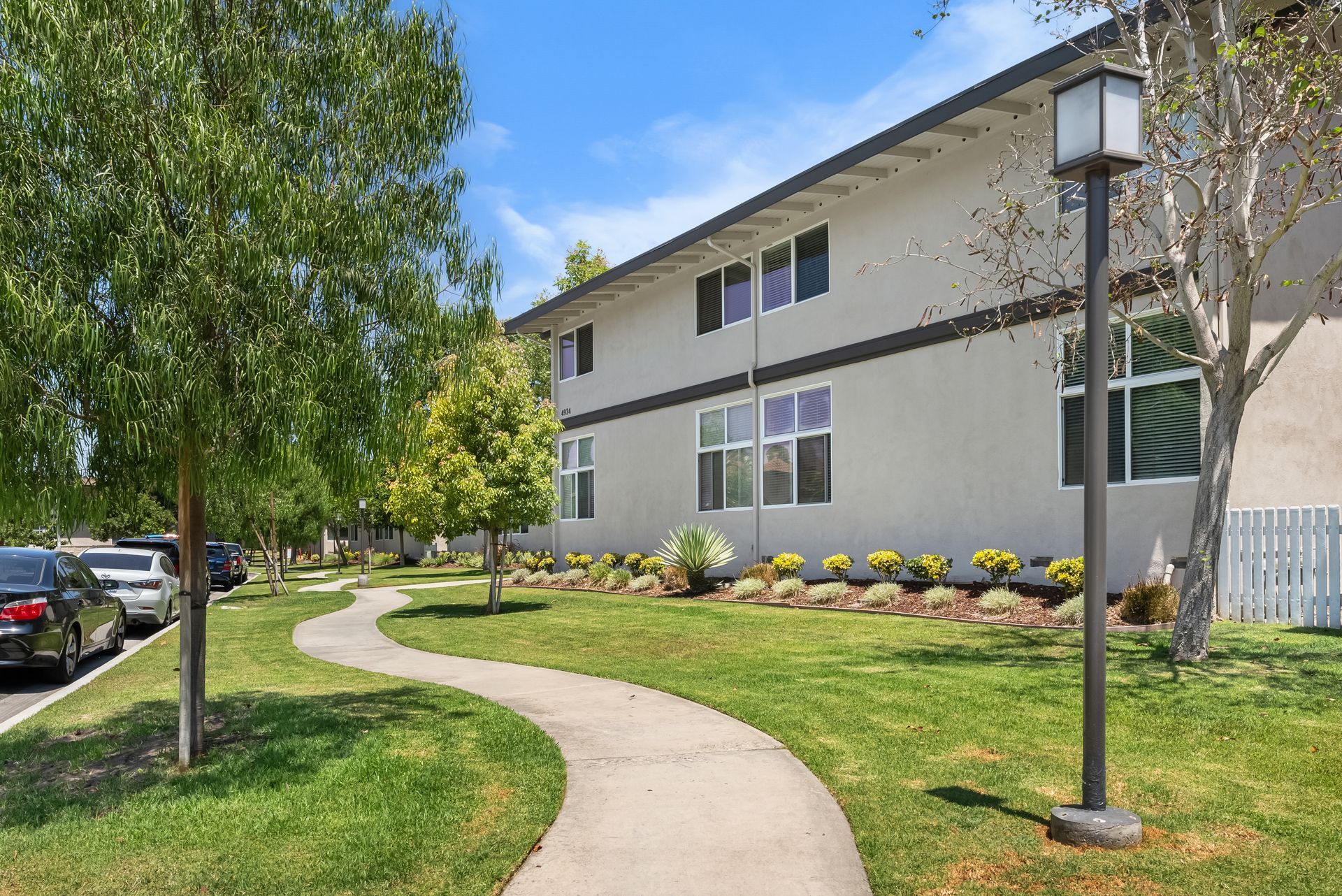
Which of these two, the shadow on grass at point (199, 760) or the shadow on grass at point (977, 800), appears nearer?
the shadow on grass at point (977, 800)

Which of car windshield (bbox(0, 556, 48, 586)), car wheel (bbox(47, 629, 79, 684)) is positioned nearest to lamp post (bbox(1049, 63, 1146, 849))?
car wheel (bbox(47, 629, 79, 684))

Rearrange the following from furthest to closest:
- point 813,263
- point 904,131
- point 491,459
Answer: point 813,263, point 491,459, point 904,131

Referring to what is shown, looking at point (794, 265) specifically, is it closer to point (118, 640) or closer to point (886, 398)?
point (886, 398)

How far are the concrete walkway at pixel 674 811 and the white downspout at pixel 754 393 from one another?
11.0 metres

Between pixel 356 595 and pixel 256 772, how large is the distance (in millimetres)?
20403

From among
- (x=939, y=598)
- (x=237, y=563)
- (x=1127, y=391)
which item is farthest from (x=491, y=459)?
(x=237, y=563)

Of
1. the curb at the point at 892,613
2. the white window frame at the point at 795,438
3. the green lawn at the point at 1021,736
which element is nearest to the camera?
the green lawn at the point at 1021,736

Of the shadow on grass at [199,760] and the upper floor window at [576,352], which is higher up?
the upper floor window at [576,352]

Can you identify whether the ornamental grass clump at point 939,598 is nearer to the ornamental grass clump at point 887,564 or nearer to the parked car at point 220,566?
the ornamental grass clump at point 887,564

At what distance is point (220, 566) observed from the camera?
3381cm

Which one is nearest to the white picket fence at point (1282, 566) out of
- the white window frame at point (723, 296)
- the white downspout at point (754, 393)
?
the white downspout at point (754, 393)

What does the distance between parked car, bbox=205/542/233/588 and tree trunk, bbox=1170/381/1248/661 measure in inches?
1146

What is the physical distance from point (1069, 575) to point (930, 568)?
275 cm

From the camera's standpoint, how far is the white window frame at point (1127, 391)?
13.0 m
